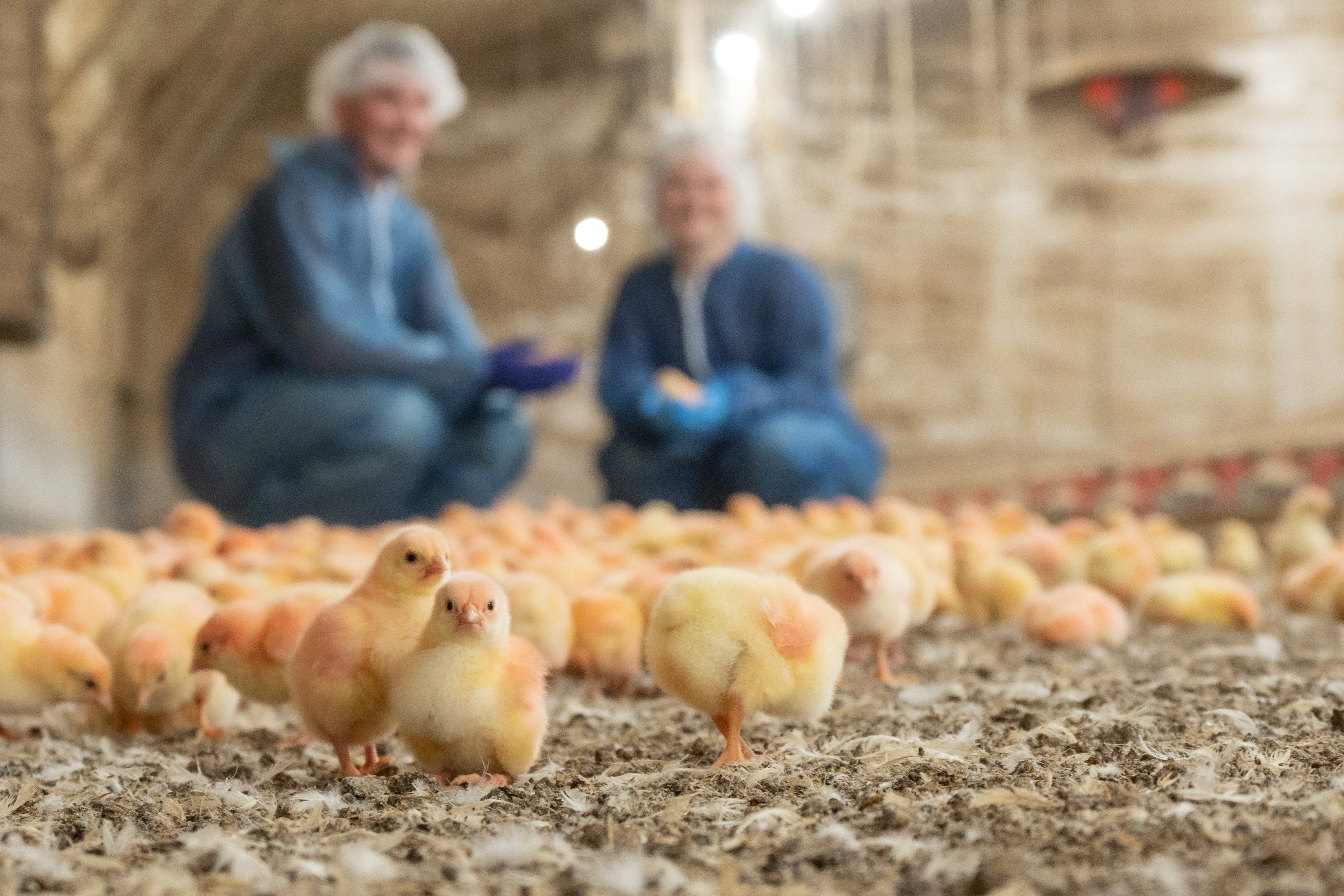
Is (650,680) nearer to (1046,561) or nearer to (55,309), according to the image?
(1046,561)

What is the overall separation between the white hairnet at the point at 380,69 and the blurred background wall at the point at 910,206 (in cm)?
261

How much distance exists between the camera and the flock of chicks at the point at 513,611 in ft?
3.91

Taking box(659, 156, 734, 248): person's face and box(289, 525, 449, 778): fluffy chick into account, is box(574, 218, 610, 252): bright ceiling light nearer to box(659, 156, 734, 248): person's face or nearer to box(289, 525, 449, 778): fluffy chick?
box(659, 156, 734, 248): person's face

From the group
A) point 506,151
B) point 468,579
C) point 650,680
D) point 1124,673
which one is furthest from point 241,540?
point 506,151

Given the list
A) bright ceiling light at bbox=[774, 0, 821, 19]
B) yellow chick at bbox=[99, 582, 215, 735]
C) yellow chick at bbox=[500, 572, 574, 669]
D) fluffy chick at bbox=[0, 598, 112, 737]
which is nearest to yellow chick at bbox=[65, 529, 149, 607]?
yellow chick at bbox=[99, 582, 215, 735]

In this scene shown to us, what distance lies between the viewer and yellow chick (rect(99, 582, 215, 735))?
1.46m

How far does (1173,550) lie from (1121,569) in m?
0.47

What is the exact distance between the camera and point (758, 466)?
379cm

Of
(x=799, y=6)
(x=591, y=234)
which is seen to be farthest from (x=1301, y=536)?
(x=591, y=234)

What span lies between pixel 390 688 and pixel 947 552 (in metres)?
1.52

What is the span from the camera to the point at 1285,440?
4117mm

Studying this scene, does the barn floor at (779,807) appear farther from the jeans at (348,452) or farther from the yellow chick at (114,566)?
the jeans at (348,452)

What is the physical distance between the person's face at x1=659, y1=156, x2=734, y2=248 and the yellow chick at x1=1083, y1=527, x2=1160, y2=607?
200cm

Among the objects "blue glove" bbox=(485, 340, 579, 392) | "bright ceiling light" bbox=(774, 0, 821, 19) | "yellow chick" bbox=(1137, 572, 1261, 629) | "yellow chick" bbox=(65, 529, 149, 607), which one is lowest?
"yellow chick" bbox=(1137, 572, 1261, 629)
